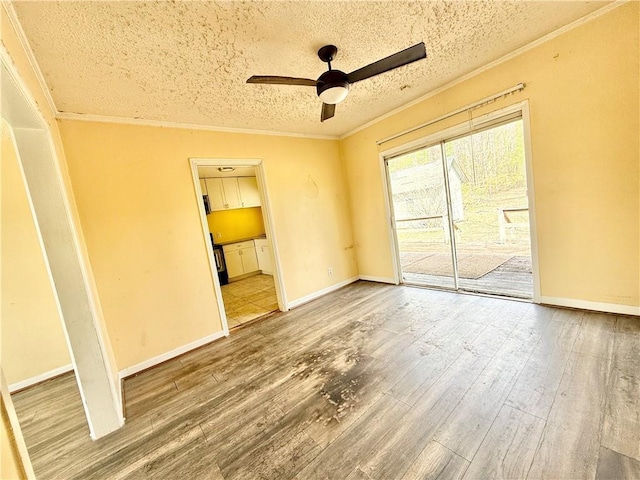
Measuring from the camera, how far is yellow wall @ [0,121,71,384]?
98.0 inches

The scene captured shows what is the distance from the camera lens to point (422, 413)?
1580 millimetres

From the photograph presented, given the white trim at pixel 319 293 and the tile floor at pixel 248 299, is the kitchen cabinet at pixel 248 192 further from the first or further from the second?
the white trim at pixel 319 293

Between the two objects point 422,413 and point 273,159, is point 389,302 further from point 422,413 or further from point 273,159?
point 273,159

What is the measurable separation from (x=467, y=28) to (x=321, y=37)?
3.86 ft

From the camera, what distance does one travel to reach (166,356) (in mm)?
2713

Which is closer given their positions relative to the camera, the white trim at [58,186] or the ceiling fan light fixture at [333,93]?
the white trim at [58,186]

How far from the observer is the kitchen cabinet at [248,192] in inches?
227

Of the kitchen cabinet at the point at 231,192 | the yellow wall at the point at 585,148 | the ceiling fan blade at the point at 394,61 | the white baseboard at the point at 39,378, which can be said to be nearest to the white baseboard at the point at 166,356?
the white baseboard at the point at 39,378

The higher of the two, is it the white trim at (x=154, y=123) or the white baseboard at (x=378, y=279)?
the white trim at (x=154, y=123)

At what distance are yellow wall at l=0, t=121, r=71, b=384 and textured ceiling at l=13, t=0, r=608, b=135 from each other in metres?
1.24

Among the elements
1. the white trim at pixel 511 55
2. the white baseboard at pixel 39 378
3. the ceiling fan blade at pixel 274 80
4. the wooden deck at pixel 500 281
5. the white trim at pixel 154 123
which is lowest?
the wooden deck at pixel 500 281

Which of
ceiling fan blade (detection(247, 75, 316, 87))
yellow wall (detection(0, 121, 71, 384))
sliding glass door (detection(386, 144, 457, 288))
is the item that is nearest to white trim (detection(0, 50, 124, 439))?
ceiling fan blade (detection(247, 75, 316, 87))

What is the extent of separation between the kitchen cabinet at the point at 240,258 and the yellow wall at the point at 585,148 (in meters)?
4.92

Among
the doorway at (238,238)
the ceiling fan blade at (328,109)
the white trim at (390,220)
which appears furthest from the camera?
the doorway at (238,238)
